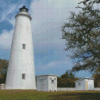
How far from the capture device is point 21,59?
23.6 m

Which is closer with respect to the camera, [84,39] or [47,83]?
[84,39]

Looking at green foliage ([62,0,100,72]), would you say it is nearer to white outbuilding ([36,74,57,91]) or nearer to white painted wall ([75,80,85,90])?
white outbuilding ([36,74,57,91])

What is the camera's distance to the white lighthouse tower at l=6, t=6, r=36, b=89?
75.3ft

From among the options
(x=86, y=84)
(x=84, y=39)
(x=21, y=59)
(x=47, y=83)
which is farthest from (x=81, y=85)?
(x=84, y=39)

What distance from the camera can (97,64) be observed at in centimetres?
1162

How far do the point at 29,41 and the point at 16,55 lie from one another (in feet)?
10.6

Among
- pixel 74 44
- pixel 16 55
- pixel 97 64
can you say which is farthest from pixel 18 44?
pixel 97 64

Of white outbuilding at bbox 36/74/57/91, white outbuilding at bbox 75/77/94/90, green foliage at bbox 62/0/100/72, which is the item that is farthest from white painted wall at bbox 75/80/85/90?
green foliage at bbox 62/0/100/72

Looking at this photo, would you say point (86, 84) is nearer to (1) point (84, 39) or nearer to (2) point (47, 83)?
(2) point (47, 83)

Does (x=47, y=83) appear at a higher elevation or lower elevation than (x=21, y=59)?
lower

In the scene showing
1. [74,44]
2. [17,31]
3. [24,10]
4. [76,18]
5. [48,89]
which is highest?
[24,10]

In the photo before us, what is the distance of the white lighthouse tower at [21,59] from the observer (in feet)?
75.3

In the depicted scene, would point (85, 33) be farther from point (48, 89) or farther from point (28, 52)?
point (28, 52)

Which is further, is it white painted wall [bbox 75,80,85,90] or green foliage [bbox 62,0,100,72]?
white painted wall [bbox 75,80,85,90]
